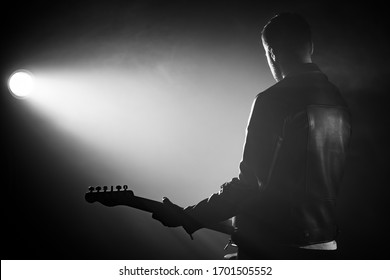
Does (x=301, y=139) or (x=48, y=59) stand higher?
(x=48, y=59)

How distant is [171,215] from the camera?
1.86 meters

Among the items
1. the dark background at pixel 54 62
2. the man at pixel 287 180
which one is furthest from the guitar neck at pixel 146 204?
the dark background at pixel 54 62

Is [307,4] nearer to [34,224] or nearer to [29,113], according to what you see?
[29,113]

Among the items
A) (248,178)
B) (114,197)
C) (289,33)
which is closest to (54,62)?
(114,197)

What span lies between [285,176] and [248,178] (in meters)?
0.18

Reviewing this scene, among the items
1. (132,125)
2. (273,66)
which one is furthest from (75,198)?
(273,66)

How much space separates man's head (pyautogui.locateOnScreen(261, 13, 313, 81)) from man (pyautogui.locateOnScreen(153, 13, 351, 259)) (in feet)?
0.39

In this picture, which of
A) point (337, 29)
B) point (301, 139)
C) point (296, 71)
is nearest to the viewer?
point (301, 139)

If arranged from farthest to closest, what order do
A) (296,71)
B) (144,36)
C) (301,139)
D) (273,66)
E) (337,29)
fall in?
(144,36), (337,29), (273,66), (296,71), (301,139)

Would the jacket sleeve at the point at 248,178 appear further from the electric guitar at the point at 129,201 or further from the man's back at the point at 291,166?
the electric guitar at the point at 129,201
